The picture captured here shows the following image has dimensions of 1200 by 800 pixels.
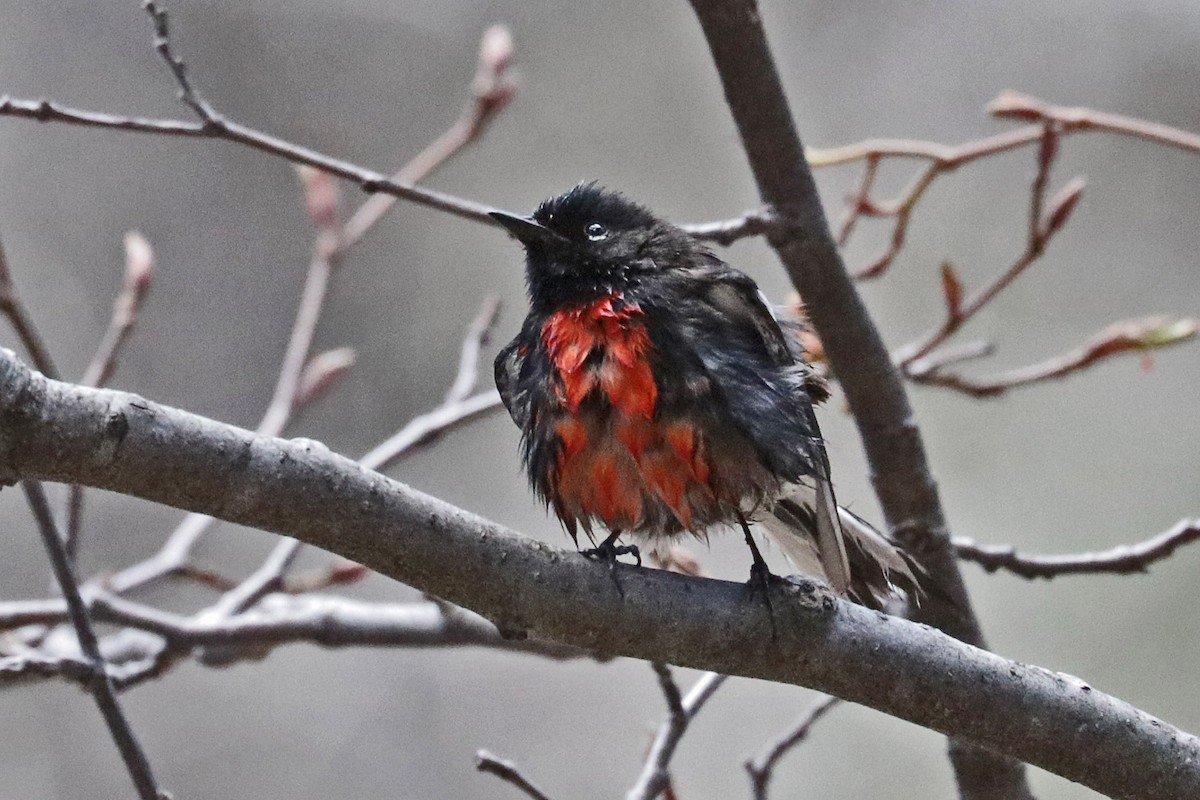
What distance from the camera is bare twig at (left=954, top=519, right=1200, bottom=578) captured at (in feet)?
7.03

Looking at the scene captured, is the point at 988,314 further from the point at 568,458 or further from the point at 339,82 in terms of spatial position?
the point at 568,458

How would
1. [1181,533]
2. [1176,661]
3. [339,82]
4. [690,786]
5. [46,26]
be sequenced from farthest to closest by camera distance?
[339,82] < [46,26] < [690,786] < [1176,661] < [1181,533]

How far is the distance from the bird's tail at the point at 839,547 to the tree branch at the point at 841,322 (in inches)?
2.9

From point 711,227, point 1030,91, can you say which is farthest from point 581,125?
point 711,227

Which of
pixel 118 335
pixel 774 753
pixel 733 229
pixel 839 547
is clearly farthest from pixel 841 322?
pixel 118 335

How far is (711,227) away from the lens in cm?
205

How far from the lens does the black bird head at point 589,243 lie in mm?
2170

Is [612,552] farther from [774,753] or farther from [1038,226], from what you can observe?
[1038,226]

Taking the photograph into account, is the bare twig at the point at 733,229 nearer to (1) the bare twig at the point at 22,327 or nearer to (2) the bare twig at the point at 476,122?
(2) the bare twig at the point at 476,122

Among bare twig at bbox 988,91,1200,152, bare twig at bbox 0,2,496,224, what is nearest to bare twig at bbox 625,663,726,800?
bare twig at bbox 0,2,496,224

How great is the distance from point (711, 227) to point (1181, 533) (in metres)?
0.90

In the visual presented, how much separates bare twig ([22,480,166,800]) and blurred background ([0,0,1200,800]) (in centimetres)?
352

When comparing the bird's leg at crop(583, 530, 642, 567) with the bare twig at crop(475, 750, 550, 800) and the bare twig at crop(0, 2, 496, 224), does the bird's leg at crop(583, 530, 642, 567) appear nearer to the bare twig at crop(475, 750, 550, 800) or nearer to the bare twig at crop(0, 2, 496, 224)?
the bare twig at crop(475, 750, 550, 800)

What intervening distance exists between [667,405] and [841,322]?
41 centimetres
